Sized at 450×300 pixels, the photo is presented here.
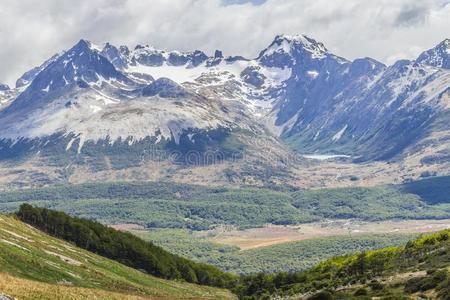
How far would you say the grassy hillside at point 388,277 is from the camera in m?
80.1

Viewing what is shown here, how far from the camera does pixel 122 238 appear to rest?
187 metres

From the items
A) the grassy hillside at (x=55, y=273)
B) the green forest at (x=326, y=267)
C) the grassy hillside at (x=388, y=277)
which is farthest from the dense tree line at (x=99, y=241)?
the grassy hillside at (x=55, y=273)

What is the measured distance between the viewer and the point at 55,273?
101750 millimetres

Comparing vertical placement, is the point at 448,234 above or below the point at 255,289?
above

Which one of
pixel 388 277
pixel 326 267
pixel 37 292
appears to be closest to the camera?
pixel 37 292

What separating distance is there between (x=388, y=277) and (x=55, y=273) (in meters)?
48.4

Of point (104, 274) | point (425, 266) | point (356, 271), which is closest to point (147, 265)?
point (104, 274)

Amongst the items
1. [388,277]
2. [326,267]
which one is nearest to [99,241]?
[326,267]

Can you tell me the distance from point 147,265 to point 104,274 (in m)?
57.8

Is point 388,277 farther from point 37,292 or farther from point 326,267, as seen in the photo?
point 326,267

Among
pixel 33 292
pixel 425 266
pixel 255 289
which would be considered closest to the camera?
pixel 33 292

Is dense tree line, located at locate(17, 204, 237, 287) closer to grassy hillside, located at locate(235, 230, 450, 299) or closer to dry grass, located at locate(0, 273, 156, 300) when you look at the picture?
grassy hillside, located at locate(235, 230, 450, 299)

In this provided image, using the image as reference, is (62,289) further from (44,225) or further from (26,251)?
(44,225)

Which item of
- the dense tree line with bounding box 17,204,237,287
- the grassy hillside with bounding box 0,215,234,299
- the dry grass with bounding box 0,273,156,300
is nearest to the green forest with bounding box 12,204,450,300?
the dense tree line with bounding box 17,204,237,287
